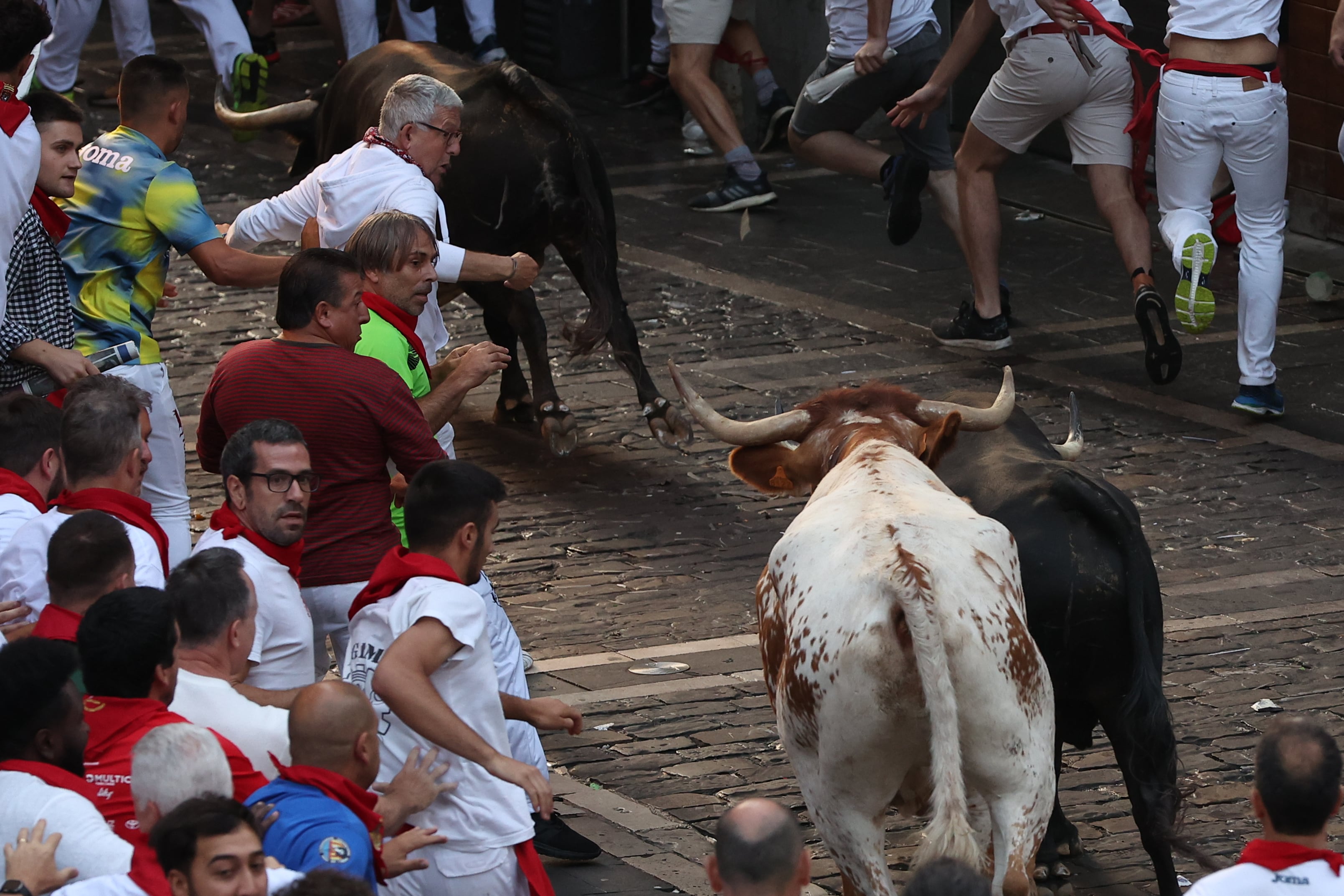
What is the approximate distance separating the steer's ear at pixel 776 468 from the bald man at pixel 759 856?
85.5 inches

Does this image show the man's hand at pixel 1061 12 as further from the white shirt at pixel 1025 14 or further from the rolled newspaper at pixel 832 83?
the rolled newspaper at pixel 832 83

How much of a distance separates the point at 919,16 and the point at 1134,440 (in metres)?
3.24

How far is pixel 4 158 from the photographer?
591cm

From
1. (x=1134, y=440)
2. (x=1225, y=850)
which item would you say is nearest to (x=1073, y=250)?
(x=1134, y=440)

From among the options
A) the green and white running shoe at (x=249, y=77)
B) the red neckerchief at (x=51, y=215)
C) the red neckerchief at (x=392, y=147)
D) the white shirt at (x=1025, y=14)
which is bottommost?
the green and white running shoe at (x=249, y=77)

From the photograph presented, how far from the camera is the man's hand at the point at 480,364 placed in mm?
5883

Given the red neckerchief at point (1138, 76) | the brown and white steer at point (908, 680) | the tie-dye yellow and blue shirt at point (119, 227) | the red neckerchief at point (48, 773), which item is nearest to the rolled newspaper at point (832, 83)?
the red neckerchief at point (1138, 76)

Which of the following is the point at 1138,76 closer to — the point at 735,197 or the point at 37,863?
the point at 735,197

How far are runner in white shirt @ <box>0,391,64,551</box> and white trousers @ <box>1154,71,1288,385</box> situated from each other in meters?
6.02

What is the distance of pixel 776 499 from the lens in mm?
9102

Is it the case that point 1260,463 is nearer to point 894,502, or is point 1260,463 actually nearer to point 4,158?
point 894,502

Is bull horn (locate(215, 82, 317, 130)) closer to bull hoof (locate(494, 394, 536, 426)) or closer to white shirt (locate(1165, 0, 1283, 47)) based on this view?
bull hoof (locate(494, 394, 536, 426))

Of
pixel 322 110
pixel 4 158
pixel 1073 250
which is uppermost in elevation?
pixel 4 158

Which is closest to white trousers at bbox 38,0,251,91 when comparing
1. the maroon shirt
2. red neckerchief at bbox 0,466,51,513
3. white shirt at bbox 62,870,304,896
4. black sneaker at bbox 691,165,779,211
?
black sneaker at bbox 691,165,779,211
